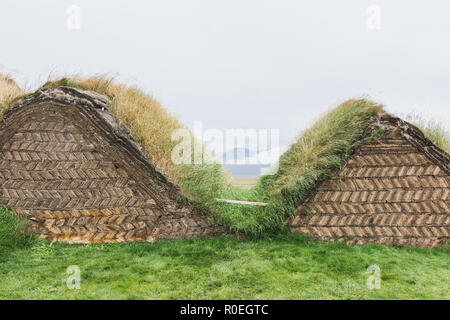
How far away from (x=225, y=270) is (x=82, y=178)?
3.09 m

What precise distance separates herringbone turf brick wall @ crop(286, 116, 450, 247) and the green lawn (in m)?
0.28

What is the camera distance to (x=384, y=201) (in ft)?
19.3

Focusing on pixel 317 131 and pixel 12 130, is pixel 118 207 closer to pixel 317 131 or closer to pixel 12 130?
pixel 12 130

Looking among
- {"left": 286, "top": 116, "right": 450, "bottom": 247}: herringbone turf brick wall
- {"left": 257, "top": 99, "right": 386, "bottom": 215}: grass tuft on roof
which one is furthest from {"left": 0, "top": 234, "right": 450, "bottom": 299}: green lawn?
{"left": 257, "top": 99, "right": 386, "bottom": 215}: grass tuft on roof

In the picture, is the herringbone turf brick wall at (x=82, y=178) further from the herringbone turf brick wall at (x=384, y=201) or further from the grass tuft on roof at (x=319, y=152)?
the herringbone turf brick wall at (x=384, y=201)

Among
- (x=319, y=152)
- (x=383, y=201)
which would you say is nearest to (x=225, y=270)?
(x=319, y=152)

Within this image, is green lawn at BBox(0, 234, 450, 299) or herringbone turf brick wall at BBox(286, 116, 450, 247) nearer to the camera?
green lawn at BBox(0, 234, 450, 299)

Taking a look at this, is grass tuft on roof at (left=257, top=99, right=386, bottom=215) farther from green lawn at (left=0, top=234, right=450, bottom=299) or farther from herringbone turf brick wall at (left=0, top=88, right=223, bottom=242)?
herringbone turf brick wall at (left=0, top=88, right=223, bottom=242)

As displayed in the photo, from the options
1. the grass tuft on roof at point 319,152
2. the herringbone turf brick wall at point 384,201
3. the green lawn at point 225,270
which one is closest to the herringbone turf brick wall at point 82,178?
the green lawn at point 225,270

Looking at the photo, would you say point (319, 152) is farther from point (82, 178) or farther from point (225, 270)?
point (82, 178)

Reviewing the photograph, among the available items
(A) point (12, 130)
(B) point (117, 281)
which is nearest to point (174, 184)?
(B) point (117, 281)

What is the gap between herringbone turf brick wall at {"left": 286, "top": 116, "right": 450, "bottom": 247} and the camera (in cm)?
583

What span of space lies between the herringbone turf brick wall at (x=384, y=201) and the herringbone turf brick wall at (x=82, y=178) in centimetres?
188

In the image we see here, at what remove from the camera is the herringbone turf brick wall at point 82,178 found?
5.90m
